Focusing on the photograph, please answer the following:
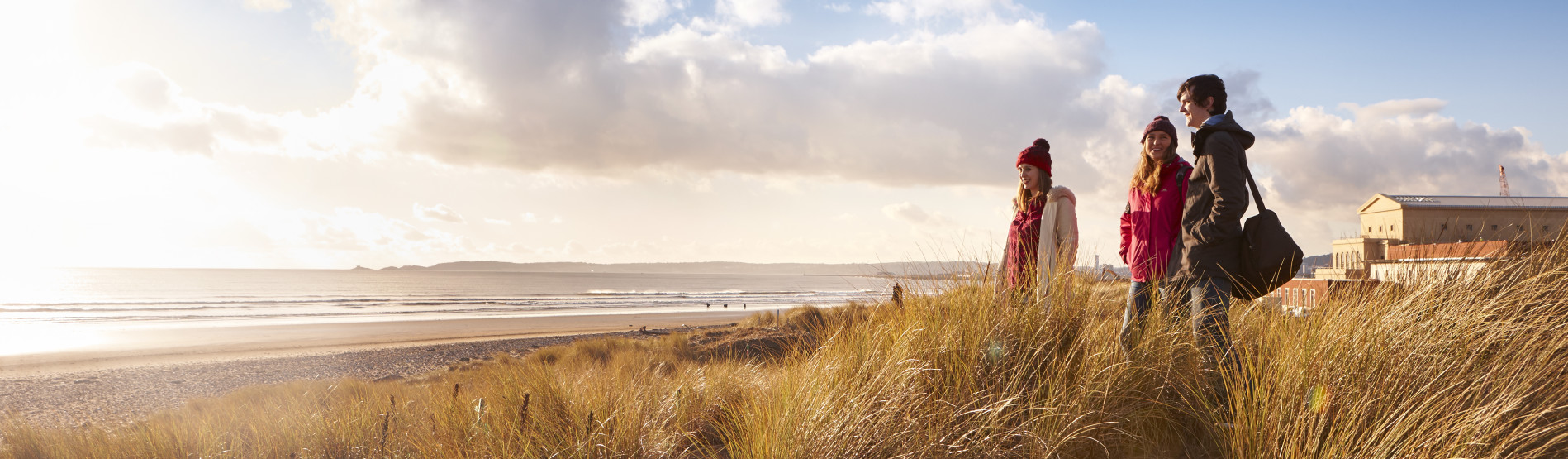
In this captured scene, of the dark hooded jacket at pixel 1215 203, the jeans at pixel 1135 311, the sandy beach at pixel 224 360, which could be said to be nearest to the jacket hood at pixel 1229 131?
the dark hooded jacket at pixel 1215 203

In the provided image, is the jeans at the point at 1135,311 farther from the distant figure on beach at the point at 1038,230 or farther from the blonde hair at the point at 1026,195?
the blonde hair at the point at 1026,195

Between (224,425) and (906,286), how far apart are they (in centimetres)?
381

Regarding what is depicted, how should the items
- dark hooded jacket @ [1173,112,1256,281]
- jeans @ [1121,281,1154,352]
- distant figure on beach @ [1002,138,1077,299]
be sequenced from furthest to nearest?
distant figure on beach @ [1002,138,1077,299] → jeans @ [1121,281,1154,352] → dark hooded jacket @ [1173,112,1256,281]

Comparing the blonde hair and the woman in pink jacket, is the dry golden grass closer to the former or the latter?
the woman in pink jacket

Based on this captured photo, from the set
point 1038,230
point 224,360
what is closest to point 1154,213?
point 1038,230

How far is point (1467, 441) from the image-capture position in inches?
70.1

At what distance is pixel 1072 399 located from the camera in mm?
2463

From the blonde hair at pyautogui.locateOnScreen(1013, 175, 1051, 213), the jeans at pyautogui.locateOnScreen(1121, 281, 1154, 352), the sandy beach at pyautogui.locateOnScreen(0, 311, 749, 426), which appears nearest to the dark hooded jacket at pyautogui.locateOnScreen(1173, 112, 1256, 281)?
the jeans at pyautogui.locateOnScreen(1121, 281, 1154, 352)

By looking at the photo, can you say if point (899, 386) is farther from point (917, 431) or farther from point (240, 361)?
point (240, 361)

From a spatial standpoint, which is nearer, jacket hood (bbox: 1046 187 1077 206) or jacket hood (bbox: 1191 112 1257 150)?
jacket hood (bbox: 1191 112 1257 150)

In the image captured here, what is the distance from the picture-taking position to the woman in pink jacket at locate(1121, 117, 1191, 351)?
2.83m

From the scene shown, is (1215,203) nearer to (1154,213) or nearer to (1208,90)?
(1154,213)

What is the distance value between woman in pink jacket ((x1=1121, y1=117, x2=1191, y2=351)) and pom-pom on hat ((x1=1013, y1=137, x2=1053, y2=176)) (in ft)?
1.74

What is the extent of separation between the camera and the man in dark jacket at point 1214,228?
8.05 ft
